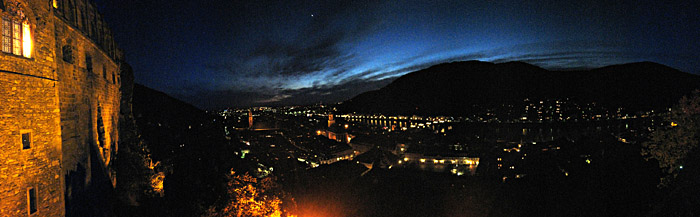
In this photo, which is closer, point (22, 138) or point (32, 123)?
point (22, 138)

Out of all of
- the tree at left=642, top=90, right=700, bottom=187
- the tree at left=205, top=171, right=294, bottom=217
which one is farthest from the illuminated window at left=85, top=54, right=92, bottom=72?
the tree at left=642, top=90, right=700, bottom=187

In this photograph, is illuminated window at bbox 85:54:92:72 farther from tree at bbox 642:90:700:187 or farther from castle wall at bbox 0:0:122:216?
tree at bbox 642:90:700:187

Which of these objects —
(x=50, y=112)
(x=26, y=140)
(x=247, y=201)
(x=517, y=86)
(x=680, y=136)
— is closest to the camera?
(x=26, y=140)

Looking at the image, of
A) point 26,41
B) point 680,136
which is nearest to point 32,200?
point 26,41

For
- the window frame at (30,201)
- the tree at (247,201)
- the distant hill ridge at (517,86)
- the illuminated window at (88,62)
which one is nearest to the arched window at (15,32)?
the window frame at (30,201)

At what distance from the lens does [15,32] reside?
5871 millimetres

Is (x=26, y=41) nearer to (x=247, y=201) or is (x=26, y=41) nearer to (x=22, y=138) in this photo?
(x=22, y=138)

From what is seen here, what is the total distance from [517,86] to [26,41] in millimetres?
132343

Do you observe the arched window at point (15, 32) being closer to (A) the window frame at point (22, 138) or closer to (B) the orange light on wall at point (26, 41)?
(B) the orange light on wall at point (26, 41)

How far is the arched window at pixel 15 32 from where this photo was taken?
566cm

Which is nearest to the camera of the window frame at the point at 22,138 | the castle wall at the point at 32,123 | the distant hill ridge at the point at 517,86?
the castle wall at the point at 32,123

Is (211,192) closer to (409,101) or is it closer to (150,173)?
(150,173)

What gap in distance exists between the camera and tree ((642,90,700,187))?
862cm

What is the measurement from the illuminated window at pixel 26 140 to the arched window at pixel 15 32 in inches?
67.2
